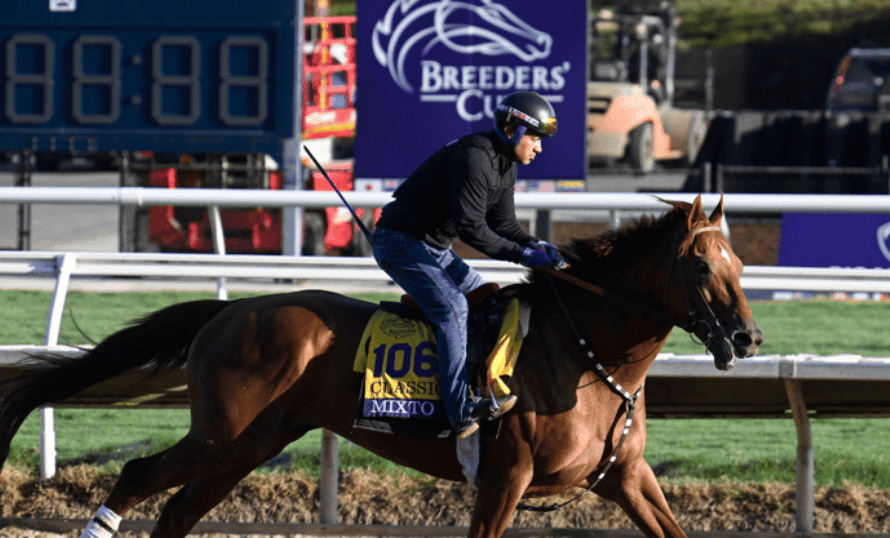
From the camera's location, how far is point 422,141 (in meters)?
8.86

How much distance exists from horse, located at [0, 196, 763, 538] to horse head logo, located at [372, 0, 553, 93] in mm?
5106

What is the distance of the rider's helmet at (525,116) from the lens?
12.3 ft

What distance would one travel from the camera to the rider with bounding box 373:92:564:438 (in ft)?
12.1

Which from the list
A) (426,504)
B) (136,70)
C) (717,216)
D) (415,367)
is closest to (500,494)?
(415,367)

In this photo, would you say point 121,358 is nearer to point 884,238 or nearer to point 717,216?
point 717,216

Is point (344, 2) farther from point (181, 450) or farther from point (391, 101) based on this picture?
point (181, 450)

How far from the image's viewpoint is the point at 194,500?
3980 millimetres

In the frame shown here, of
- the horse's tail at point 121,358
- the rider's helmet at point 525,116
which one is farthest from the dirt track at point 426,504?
the rider's helmet at point 525,116

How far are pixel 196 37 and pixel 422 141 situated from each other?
1.90 m

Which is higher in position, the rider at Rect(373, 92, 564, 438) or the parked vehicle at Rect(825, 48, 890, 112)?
the parked vehicle at Rect(825, 48, 890, 112)

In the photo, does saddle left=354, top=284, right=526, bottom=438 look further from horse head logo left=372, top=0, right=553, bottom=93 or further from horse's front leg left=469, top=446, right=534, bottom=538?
horse head logo left=372, top=0, right=553, bottom=93

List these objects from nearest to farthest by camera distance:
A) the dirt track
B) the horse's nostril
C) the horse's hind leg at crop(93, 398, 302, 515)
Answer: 1. the horse's nostril
2. the horse's hind leg at crop(93, 398, 302, 515)
3. the dirt track

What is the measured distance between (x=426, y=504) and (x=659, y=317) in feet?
5.28

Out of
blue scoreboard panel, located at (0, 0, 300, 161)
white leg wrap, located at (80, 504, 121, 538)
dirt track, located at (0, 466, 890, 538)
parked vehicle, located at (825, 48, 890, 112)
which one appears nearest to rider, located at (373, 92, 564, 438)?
white leg wrap, located at (80, 504, 121, 538)
